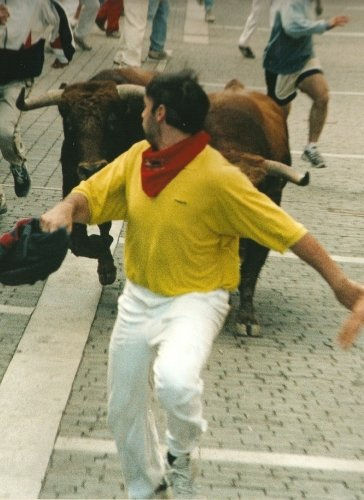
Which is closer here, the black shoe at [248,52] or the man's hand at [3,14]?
the man's hand at [3,14]

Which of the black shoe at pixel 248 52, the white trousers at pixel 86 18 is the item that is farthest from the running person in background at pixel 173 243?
the black shoe at pixel 248 52

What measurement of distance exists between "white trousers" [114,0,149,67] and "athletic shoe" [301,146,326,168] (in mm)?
4459

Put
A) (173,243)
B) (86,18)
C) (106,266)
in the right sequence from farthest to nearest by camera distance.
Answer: (86,18), (106,266), (173,243)

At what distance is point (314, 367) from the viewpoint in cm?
727

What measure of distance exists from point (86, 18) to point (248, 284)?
11212 millimetres

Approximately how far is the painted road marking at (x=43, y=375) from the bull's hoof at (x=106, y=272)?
0.10m

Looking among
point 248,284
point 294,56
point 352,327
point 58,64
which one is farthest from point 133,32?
point 352,327

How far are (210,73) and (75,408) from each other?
1137cm

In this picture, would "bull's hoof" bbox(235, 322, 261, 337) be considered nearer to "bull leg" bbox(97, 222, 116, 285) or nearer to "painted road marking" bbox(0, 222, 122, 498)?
"painted road marking" bbox(0, 222, 122, 498)

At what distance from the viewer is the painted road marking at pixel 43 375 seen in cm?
579

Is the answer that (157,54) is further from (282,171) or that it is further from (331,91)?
(282,171)

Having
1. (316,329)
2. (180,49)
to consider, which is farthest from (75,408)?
(180,49)

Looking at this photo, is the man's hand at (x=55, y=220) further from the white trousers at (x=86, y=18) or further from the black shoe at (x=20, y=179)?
the white trousers at (x=86, y=18)

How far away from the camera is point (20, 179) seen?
981 centimetres
